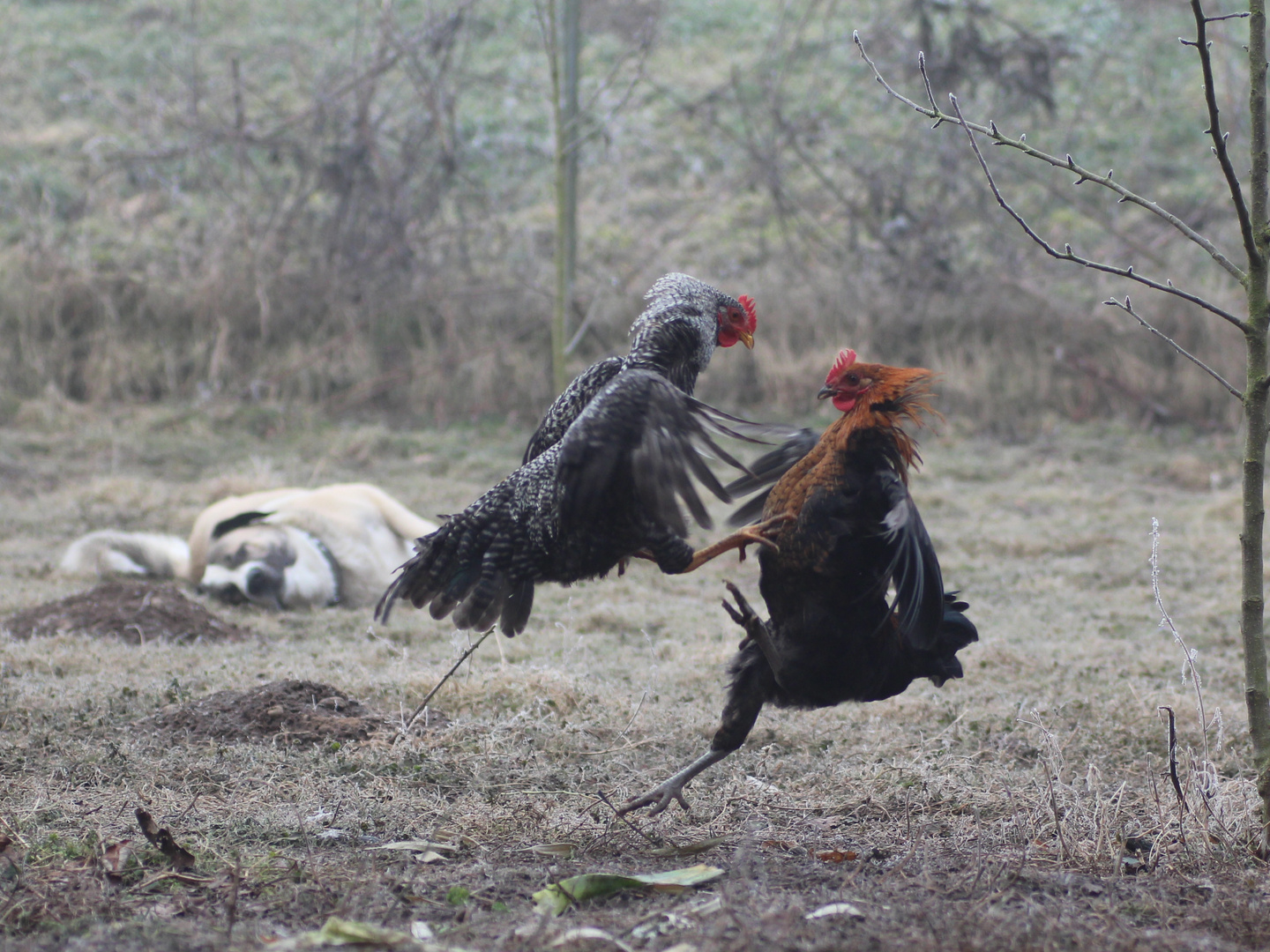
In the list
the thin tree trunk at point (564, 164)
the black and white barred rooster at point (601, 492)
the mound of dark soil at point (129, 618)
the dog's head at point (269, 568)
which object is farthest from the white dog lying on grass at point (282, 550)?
the black and white barred rooster at point (601, 492)

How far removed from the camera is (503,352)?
11.9 metres

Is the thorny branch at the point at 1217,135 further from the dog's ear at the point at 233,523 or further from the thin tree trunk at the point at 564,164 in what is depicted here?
A: the thin tree trunk at the point at 564,164

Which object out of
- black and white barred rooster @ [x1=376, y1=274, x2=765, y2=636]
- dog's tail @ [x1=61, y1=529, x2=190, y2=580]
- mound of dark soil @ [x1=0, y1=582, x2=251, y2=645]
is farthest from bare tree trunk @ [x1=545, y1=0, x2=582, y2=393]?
black and white barred rooster @ [x1=376, y1=274, x2=765, y2=636]

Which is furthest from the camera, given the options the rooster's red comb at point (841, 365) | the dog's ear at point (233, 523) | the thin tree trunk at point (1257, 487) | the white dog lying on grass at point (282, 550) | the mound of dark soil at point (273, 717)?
the dog's ear at point (233, 523)

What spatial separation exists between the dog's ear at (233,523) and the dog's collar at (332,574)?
355mm

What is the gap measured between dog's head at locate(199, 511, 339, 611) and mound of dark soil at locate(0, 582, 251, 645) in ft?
1.28

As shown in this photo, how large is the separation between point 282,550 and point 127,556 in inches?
46.8

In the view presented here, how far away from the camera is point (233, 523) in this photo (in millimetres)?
6855

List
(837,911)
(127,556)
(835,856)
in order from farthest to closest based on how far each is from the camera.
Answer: (127,556) < (835,856) < (837,911)

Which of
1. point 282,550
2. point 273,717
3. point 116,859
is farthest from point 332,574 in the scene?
point 116,859

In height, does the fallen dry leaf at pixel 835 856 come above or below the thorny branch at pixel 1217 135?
below

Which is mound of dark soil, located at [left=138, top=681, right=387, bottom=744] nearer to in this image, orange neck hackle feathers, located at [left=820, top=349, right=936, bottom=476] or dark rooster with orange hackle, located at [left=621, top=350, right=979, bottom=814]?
dark rooster with orange hackle, located at [left=621, top=350, right=979, bottom=814]

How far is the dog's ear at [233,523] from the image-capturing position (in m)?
6.82

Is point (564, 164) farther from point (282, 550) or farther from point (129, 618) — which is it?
point (129, 618)
